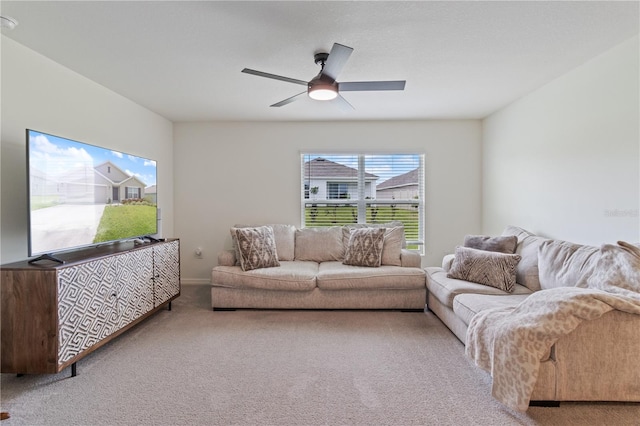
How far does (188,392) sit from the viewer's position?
1.97 meters

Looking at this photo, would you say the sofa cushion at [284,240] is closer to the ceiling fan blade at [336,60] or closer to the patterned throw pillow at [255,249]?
the patterned throw pillow at [255,249]

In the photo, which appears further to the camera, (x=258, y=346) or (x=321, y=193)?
(x=321, y=193)

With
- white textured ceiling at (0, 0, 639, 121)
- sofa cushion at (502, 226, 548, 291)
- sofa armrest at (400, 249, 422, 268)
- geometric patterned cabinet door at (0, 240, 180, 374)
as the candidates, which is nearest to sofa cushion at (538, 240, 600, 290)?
sofa cushion at (502, 226, 548, 291)

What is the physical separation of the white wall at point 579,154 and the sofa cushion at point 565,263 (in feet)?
1.18

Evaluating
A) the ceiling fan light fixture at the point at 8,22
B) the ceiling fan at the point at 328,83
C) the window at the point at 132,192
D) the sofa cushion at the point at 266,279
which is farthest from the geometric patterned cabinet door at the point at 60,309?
the ceiling fan at the point at 328,83

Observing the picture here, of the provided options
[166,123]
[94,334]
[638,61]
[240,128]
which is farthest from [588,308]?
[166,123]

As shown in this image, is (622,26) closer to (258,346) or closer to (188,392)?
(258,346)

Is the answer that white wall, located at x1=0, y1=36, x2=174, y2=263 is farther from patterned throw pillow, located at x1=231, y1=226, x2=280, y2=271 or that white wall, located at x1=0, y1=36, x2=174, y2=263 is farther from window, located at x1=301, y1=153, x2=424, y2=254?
window, located at x1=301, y1=153, x2=424, y2=254

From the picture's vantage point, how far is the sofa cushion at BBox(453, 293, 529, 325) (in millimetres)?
2344

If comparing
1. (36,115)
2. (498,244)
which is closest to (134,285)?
(36,115)

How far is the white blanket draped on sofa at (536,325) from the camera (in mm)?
1695

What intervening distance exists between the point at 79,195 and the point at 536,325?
3.32 metres

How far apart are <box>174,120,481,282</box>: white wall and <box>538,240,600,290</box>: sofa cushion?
1888 mm

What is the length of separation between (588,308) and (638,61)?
1868mm
